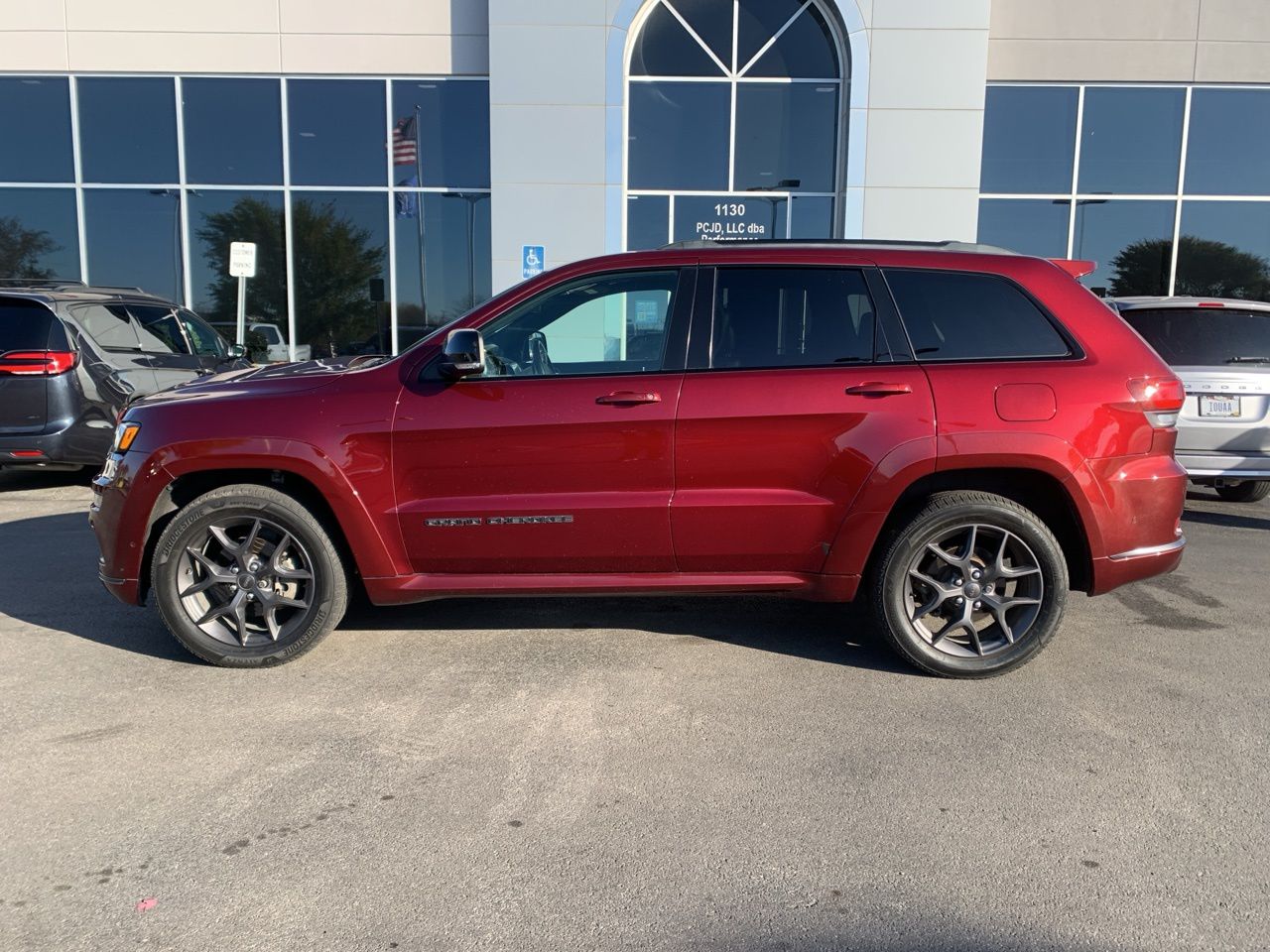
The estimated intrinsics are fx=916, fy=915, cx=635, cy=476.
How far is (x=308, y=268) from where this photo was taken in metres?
14.8

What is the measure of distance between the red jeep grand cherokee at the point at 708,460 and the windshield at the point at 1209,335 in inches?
128

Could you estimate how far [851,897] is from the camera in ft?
8.33

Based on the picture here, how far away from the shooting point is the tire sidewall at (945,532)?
4.00 meters

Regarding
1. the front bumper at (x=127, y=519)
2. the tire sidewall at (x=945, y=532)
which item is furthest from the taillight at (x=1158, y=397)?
the front bumper at (x=127, y=519)

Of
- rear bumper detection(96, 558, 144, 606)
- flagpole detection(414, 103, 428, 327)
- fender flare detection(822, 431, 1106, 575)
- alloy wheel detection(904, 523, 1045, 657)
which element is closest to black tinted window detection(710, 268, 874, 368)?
fender flare detection(822, 431, 1106, 575)

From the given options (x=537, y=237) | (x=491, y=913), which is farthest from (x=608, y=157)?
(x=491, y=913)

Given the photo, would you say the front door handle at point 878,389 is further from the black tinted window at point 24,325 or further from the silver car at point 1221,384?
the black tinted window at point 24,325

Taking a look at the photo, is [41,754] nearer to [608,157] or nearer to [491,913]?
[491,913]

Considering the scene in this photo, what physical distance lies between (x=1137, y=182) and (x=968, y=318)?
1263 cm

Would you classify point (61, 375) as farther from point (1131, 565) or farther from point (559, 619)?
point (1131, 565)

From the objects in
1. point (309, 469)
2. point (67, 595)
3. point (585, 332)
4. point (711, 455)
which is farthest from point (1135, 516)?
point (67, 595)

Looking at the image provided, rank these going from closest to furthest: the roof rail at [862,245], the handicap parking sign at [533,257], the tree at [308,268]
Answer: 1. the roof rail at [862,245]
2. the handicap parking sign at [533,257]
3. the tree at [308,268]

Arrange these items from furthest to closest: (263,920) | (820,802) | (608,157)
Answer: (608,157) < (820,802) < (263,920)

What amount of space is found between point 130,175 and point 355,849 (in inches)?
595
